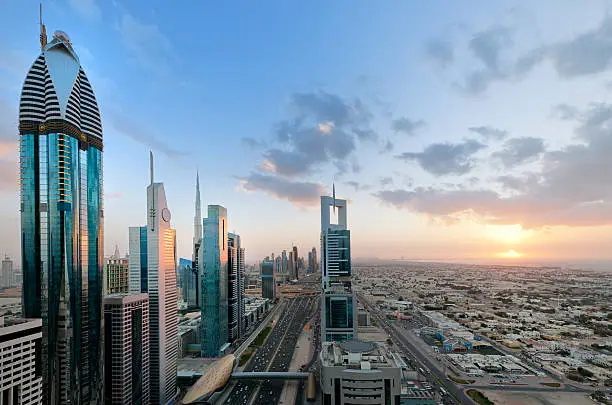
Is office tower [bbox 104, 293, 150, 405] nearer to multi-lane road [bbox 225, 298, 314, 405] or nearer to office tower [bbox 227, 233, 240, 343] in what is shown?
multi-lane road [bbox 225, 298, 314, 405]

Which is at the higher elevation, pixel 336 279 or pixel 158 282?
pixel 158 282

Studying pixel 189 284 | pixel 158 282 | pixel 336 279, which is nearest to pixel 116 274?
pixel 158 282

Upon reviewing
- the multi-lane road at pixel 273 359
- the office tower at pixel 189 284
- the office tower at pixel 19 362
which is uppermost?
the office tower at pixel 19 362

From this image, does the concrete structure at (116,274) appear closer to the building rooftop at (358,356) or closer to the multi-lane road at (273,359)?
the multi-lane road at (273,359)

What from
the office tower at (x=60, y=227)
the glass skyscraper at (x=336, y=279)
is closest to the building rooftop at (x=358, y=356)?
the glass skyscraper at (x=336, y=279)

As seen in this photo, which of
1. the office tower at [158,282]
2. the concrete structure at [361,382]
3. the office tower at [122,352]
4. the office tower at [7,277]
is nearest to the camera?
the concrete structure at [361,382]

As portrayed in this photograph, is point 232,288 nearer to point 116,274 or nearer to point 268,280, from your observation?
point 116,274
